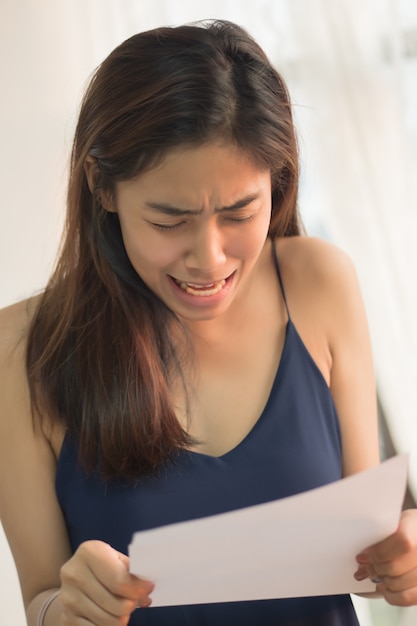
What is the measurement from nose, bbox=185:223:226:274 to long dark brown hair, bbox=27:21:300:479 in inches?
4.4

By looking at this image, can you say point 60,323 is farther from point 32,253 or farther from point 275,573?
point 32,253

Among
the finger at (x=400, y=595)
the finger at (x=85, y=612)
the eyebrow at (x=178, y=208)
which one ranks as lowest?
the finger at (x=400, y=595)

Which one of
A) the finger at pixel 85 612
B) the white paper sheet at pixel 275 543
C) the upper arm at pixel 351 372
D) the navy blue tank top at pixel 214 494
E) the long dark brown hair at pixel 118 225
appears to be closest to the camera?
the white paper sheet at pixel 275 543

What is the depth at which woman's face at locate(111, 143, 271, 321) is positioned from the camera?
4.04ft

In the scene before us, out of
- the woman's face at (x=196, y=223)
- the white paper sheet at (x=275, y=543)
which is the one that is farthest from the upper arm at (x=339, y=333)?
the white paper sheet at (x=275, y=543)

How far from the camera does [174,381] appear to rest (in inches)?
59.9

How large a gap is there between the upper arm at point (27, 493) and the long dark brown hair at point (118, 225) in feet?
0.10

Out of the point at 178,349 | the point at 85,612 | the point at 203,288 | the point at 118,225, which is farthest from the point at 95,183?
the point at 85,612

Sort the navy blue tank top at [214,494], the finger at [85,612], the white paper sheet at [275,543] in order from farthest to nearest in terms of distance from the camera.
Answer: the navy blue tank top at [214,494] < the finger at [85,612] < the white paper sheet at [275,543]

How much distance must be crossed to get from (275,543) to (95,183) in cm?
56

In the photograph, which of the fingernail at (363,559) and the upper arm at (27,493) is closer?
the fingernail at (363,559)

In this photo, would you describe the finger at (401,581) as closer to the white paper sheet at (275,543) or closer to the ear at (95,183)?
the white paper sheet at (275,543)

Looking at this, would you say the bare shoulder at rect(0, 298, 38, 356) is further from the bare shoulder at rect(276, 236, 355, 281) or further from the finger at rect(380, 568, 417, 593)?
the finger at rect(380, 568, 417, 593)

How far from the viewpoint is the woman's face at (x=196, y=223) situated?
1232 millimetres
